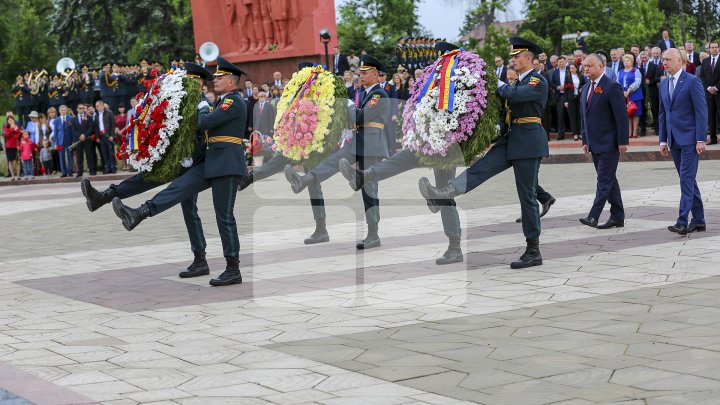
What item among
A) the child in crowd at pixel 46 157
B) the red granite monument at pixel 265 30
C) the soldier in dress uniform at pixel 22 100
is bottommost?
the child in crowd at pixel 46 157

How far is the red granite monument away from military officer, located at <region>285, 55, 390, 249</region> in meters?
22.2

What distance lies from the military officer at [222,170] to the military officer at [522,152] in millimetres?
1741

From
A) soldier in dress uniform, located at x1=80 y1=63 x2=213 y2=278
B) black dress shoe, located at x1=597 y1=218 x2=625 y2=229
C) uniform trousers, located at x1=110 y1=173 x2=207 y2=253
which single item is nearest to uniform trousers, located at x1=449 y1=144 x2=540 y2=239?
black dress shoe, located at x1=597 y1=218 x2=625 y2=229

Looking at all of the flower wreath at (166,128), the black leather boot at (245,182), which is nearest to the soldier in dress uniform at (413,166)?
the black leather boot at (245,182)

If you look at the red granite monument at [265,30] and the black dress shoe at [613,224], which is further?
the red granite monument at [265,30]

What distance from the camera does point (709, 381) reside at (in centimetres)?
525

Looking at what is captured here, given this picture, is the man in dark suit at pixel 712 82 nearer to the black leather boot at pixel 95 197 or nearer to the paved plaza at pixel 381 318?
the paved plaza at pixel 381 318

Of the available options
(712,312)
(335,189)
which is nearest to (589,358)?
(712,312)

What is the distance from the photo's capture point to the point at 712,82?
20781 mm

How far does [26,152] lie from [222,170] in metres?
22.0

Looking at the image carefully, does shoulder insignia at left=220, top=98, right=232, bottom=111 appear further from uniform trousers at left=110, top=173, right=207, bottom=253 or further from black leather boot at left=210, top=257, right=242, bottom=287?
black leather boot at left=210, top=257, right=242, bottom=287

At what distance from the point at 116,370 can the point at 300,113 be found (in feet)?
16.6

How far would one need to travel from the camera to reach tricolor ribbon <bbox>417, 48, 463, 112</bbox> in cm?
914

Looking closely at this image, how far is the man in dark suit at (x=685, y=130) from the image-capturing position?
10.3 metres
